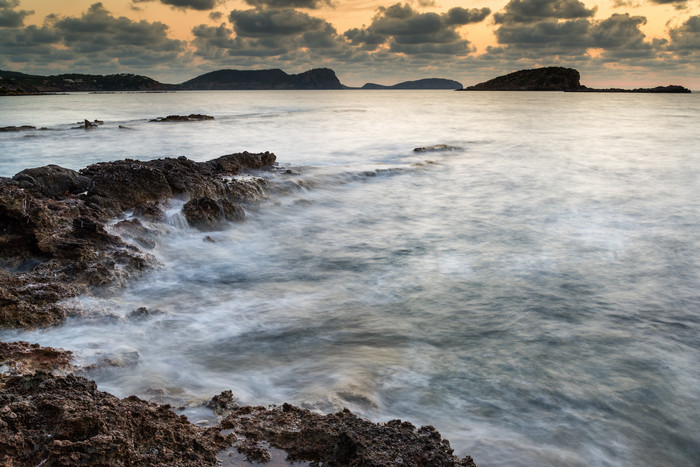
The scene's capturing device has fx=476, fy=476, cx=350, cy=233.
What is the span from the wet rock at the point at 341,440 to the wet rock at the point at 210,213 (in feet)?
18.4

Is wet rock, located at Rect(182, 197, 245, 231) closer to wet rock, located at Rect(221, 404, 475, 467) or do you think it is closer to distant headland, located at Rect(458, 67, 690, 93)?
wet rock, located at Rect(221, 404, 475, 467)

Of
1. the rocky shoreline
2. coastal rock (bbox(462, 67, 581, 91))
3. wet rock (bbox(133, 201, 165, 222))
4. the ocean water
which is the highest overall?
coastal rock (bbox(462, 67, 581, 91))

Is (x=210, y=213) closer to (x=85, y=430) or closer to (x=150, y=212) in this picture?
(x=150, y=212)

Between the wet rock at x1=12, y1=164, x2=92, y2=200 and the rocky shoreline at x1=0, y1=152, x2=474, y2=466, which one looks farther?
the wet rock at x1=12, y1=164, x2=92, y2=200

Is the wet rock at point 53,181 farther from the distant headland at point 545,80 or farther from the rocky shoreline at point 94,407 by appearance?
the distant headland at point 545,80

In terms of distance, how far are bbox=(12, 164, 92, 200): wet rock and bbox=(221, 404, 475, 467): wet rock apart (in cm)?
672

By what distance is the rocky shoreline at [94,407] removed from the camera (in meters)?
2.42

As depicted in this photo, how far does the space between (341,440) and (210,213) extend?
6.55 m

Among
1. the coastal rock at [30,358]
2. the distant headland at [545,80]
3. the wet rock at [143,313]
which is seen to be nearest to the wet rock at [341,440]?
the coastal rock at [30,358]

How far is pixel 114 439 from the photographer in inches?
93.9

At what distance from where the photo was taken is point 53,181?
8.50 meters

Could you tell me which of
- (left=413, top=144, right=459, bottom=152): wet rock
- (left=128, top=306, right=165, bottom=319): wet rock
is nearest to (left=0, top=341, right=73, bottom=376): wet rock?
(left=128, top=306, right=165, bottom=319): wet rock

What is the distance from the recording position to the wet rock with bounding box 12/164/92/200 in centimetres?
801

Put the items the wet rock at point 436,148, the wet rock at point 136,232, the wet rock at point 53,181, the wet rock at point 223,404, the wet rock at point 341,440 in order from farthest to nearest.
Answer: the wet rock at point 436,148, the wet rock at point 53,181, the wet rock at point 136,232, the wet rock at point 223,404, the wet rock at point 341,440
